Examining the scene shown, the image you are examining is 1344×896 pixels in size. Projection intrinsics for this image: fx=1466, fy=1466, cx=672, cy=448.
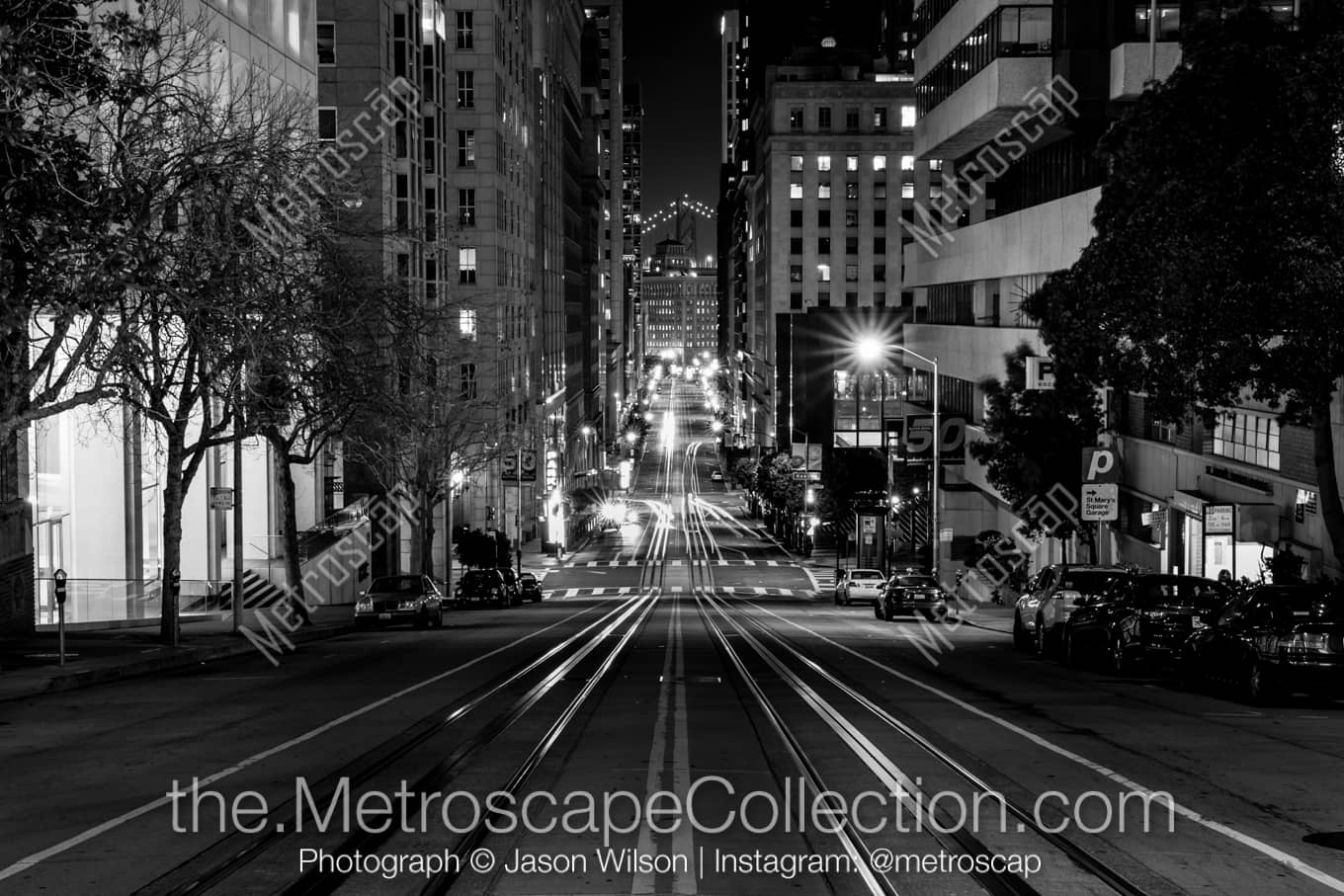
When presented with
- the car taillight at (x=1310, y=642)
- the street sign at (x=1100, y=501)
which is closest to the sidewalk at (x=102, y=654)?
the car taillight at (x=1310, y=642)

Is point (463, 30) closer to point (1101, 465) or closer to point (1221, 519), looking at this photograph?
point (1101, 465)

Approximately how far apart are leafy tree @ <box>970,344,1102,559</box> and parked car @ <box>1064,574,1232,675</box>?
54.3 ft

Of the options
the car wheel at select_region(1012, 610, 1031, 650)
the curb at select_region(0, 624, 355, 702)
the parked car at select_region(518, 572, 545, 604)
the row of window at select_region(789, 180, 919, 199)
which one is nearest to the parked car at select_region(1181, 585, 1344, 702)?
the car wheel at select_region(1012, 610, 1031, 650)

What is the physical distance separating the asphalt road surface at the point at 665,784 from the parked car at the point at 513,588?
33.2m

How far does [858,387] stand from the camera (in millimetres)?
103375

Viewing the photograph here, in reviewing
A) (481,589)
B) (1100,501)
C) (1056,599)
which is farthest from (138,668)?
(481,589)

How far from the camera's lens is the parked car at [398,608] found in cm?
4009

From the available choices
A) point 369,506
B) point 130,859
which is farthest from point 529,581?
point 130,859

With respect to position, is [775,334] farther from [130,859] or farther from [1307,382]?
[130,859]

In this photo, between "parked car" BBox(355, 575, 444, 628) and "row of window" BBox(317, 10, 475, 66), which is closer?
"parked car" BBox(355, 575, 444, 628)

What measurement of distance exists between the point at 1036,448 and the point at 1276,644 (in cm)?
2637

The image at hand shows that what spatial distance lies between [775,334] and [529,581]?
97412 mm

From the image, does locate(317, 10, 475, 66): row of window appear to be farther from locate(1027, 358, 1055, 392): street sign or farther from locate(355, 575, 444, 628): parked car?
locate(1027, 358, 1055, 392): street sign

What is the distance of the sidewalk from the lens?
834 inches
